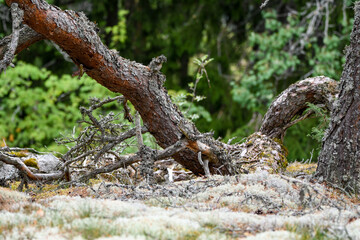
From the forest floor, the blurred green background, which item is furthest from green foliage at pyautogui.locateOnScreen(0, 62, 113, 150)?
the forest floor

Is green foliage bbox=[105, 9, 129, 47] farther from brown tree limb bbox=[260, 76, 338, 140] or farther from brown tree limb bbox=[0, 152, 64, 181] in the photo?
brown tree limb bbox=[0, 152, 64, 181]

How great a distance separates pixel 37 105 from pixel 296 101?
8485 mm

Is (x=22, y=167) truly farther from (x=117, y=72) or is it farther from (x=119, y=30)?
(x=119, y=30)

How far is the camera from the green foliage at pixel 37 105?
11766 mm

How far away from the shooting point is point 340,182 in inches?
170

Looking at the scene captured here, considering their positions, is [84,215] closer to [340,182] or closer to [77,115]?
[340,182]

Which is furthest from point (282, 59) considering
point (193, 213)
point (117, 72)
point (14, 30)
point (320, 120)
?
point (193, 213)

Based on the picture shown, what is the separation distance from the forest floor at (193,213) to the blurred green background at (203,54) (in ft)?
20.7

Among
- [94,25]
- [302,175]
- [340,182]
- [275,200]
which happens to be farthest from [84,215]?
[302,175]

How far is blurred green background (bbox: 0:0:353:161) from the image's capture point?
1137cm

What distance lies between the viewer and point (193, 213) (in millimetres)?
3217

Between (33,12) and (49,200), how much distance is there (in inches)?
60.6

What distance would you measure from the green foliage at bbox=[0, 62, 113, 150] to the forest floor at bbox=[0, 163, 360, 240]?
7.73m

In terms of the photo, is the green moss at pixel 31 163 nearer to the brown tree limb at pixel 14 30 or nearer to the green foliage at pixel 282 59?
the brown tree limb at pixel 14 30
